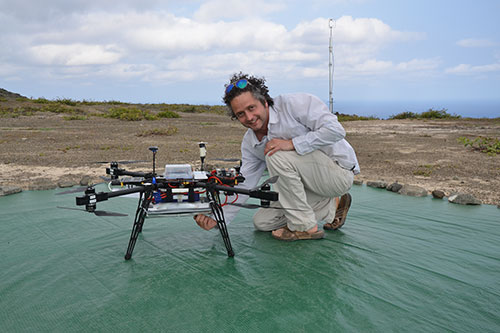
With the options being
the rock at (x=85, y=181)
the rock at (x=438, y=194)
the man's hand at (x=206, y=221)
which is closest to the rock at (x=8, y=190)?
the rock at (x=85, y=181)

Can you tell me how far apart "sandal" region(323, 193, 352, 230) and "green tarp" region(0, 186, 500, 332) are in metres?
0.11

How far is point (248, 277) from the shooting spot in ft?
8.71

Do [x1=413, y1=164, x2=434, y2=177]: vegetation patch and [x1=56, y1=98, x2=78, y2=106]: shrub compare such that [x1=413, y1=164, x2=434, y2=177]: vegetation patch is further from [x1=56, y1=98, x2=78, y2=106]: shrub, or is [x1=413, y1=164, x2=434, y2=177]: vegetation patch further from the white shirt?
[x1=56, y1=98, x2=78, y2=106]: shrub

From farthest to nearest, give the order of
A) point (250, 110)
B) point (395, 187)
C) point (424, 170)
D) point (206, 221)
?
point (424, 170)
point (395, 187)
point (206, 221)
point (250, 110)

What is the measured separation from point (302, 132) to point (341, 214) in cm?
95

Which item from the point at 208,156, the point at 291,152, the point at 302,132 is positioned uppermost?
the point at 302,132

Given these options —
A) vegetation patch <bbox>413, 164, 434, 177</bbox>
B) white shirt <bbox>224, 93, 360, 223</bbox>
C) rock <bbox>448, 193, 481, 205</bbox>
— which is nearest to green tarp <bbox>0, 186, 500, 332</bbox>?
rock <bbox>448, 193, 481, 205</bbox>

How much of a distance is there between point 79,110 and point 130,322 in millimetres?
21878

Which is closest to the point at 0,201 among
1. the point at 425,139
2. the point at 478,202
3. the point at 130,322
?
the point at 130,322

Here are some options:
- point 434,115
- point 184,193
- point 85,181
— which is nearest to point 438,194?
point 184,193

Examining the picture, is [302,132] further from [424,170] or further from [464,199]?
[424,170]

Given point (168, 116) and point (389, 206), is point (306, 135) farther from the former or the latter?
point (168, 116)

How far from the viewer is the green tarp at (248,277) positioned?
2.15 metres

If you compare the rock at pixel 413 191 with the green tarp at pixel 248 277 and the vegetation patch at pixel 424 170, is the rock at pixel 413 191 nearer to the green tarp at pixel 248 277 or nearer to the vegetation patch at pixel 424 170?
the green tarp at pixel 248 277
